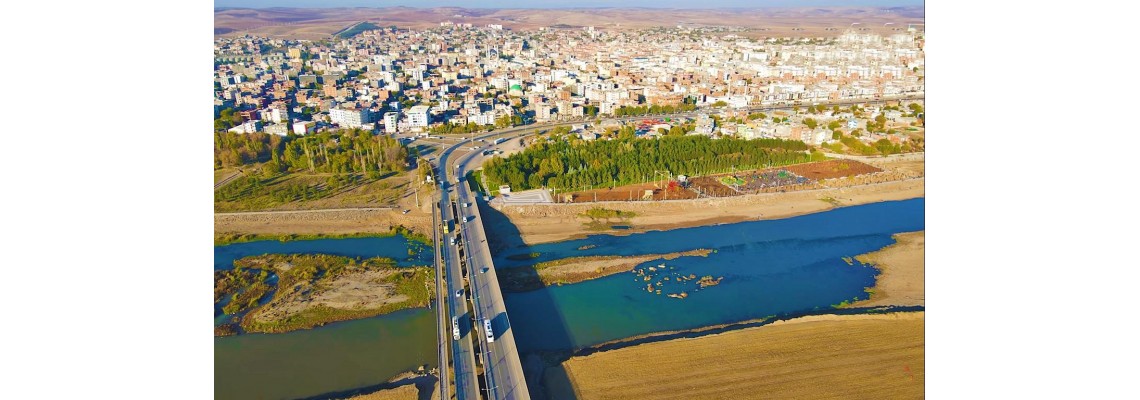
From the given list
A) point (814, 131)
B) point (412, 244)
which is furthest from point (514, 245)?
point (814, 131)

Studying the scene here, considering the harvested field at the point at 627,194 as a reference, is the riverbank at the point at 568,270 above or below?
below

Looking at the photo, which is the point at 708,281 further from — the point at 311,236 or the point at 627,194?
the point at 311,236

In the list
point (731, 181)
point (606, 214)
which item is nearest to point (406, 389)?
point (606, 214)

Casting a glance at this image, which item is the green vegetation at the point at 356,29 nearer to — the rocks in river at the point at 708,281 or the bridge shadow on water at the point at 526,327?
the bridge shadow on water at the point at 526,327

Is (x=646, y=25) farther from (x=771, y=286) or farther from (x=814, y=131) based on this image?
(x=771, y=286)

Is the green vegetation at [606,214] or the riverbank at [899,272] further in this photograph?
the green vegetation at [606,214]

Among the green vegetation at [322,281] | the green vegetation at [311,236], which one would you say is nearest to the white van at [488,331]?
the green vegetation at [322,281]

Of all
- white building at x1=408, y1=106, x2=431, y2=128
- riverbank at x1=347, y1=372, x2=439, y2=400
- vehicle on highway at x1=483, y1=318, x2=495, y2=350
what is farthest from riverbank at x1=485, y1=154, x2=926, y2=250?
white building at x1=408, y1=106, x2=431, y2=128
